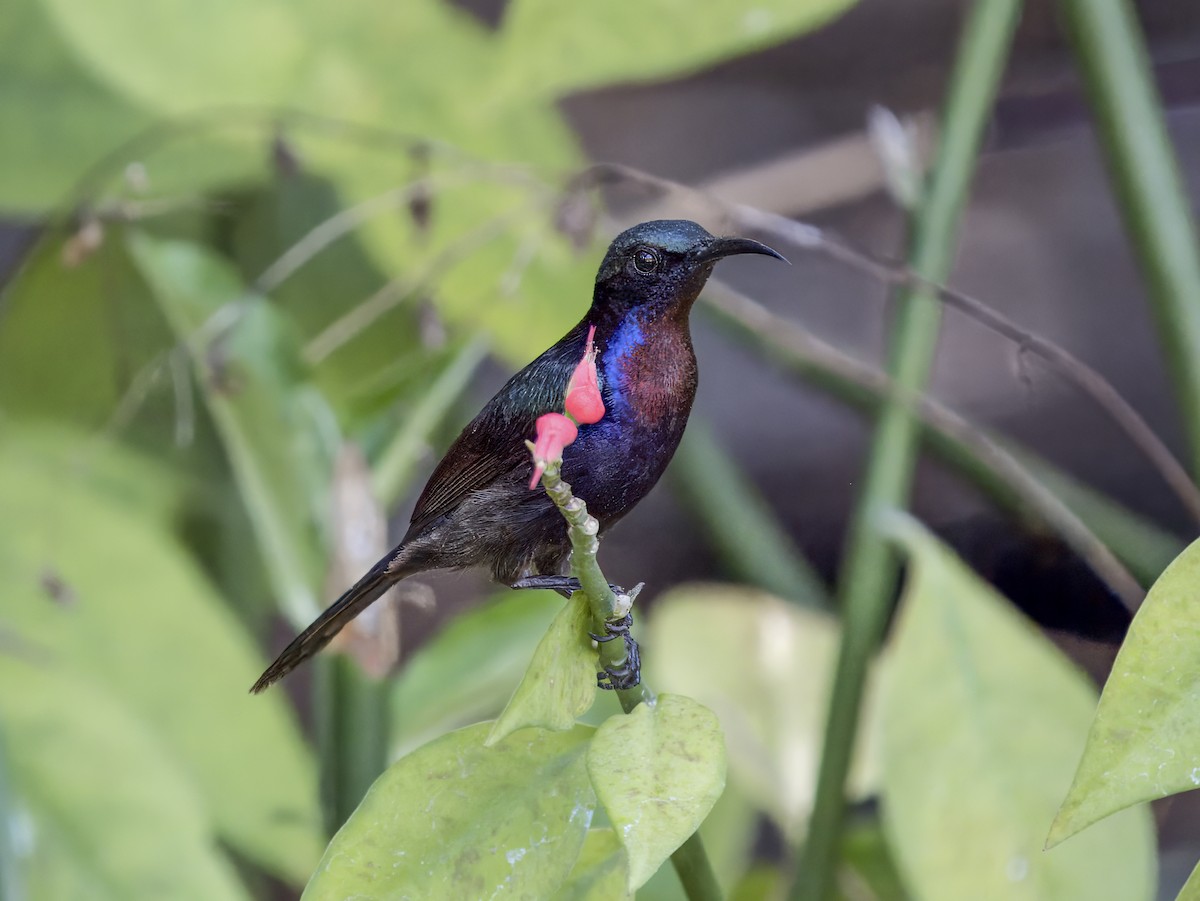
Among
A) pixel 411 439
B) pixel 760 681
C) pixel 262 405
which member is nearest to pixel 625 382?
pixel 411 439

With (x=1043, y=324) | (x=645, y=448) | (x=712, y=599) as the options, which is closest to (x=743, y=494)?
(x=712, y=599)

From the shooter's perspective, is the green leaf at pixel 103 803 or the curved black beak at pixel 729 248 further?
the green leaf at pixel 103 803

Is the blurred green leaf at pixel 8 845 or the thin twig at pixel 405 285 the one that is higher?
the thin twig at pixel 405 285

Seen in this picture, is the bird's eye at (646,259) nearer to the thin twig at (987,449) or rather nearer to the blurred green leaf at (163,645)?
the thin twig at (987,449)

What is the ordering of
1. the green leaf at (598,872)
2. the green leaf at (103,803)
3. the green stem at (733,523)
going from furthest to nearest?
the green stem at (733,523), the green leaf at (103,803), the green leaf at (598,872)

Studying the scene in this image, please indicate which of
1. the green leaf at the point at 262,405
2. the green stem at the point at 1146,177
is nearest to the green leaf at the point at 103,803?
the green leaf at the point at 262,405

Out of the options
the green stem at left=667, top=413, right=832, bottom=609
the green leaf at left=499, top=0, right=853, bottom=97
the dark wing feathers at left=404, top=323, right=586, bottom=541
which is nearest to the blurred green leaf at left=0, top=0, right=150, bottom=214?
the green leaf at left=499, top=0, right=853, bottom=97
